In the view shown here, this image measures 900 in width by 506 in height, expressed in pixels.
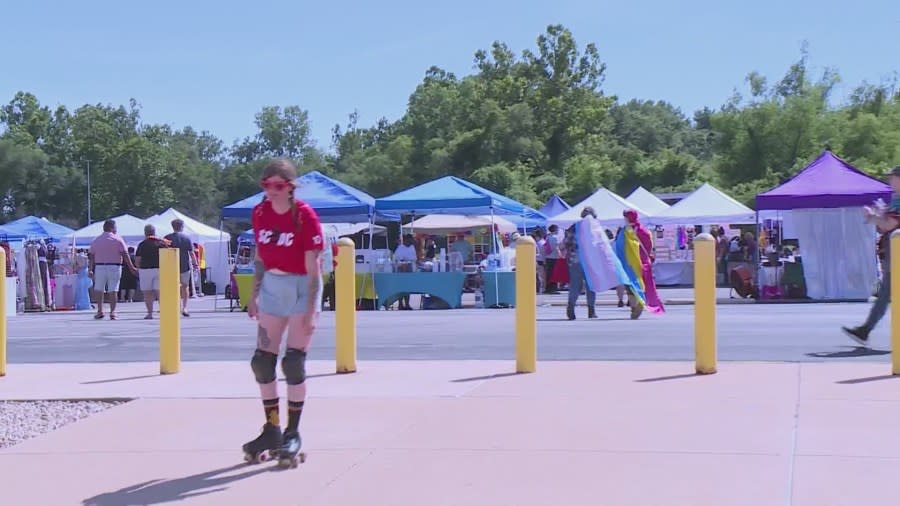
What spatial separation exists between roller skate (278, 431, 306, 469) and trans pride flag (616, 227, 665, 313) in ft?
34.7

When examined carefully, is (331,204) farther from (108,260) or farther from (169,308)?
(169,308)

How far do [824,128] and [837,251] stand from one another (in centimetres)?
3381

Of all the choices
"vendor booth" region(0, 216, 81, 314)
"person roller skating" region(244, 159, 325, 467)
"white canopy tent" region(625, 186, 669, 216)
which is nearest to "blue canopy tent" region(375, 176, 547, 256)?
"vendor booth" region(0, 216, 81, 314)

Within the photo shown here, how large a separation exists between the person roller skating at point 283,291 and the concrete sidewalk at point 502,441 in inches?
10.0

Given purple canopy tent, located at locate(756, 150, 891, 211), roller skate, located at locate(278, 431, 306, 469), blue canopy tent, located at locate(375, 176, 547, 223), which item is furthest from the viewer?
Result: blue canopy tent, located at locate(375, 176, 547, 223)

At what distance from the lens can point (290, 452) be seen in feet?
20.9

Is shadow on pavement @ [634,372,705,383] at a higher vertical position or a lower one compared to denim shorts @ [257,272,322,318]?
lower

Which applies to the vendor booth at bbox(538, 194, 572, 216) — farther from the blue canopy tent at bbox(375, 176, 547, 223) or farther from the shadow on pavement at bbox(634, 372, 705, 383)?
the shadow on pavement at bbox(634, 372, 705, 383)

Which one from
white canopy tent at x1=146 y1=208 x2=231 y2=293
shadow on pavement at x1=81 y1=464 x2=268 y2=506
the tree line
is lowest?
shadow on pavement at x1=81 y1=464 x2=268 y2=506

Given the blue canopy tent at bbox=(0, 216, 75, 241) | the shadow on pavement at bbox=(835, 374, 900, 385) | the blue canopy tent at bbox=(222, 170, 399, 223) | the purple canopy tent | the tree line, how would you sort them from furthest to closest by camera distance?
the tree line
the blue canopy tent at bbox=(0, 216, 75, 241)
the blue canopy tent at bbox=(222, 170, 399, 223)
the purple canopy tent
the shadow on pavement at bbox=(835, 374, 900, 385)

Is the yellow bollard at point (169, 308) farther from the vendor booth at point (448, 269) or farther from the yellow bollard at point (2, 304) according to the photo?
the vendor booth at point (448, 269)

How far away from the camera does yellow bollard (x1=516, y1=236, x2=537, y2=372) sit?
30.9 ft

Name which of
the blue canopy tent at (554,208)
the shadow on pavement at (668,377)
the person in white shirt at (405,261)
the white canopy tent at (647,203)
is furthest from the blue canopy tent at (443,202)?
the blue canopy tent at (554,208)

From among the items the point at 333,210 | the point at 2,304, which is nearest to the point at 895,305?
the point at 2,304
